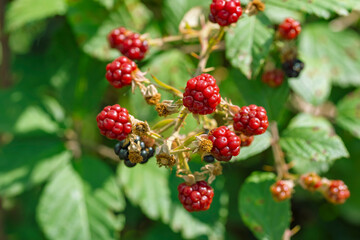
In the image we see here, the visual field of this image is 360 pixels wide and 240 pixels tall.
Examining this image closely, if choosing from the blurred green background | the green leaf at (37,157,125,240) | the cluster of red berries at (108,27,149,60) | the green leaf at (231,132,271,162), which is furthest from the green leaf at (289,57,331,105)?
the green leaf at (37,157,125,240)

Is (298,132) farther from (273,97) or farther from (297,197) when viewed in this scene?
(297,197)

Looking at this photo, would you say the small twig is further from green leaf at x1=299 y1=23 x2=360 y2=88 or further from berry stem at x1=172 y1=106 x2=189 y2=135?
berry stem at x1=172 y1=106 x2=189 y2=135

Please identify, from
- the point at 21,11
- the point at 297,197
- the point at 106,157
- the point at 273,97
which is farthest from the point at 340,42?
the point at 21,11

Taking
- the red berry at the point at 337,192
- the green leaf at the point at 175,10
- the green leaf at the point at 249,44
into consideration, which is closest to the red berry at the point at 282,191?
the red berry at the point at 337,192

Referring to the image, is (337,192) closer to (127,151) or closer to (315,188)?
(315,188)

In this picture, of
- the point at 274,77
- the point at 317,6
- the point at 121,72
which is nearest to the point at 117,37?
the point at 121,72

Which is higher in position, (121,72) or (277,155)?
(121,72)
